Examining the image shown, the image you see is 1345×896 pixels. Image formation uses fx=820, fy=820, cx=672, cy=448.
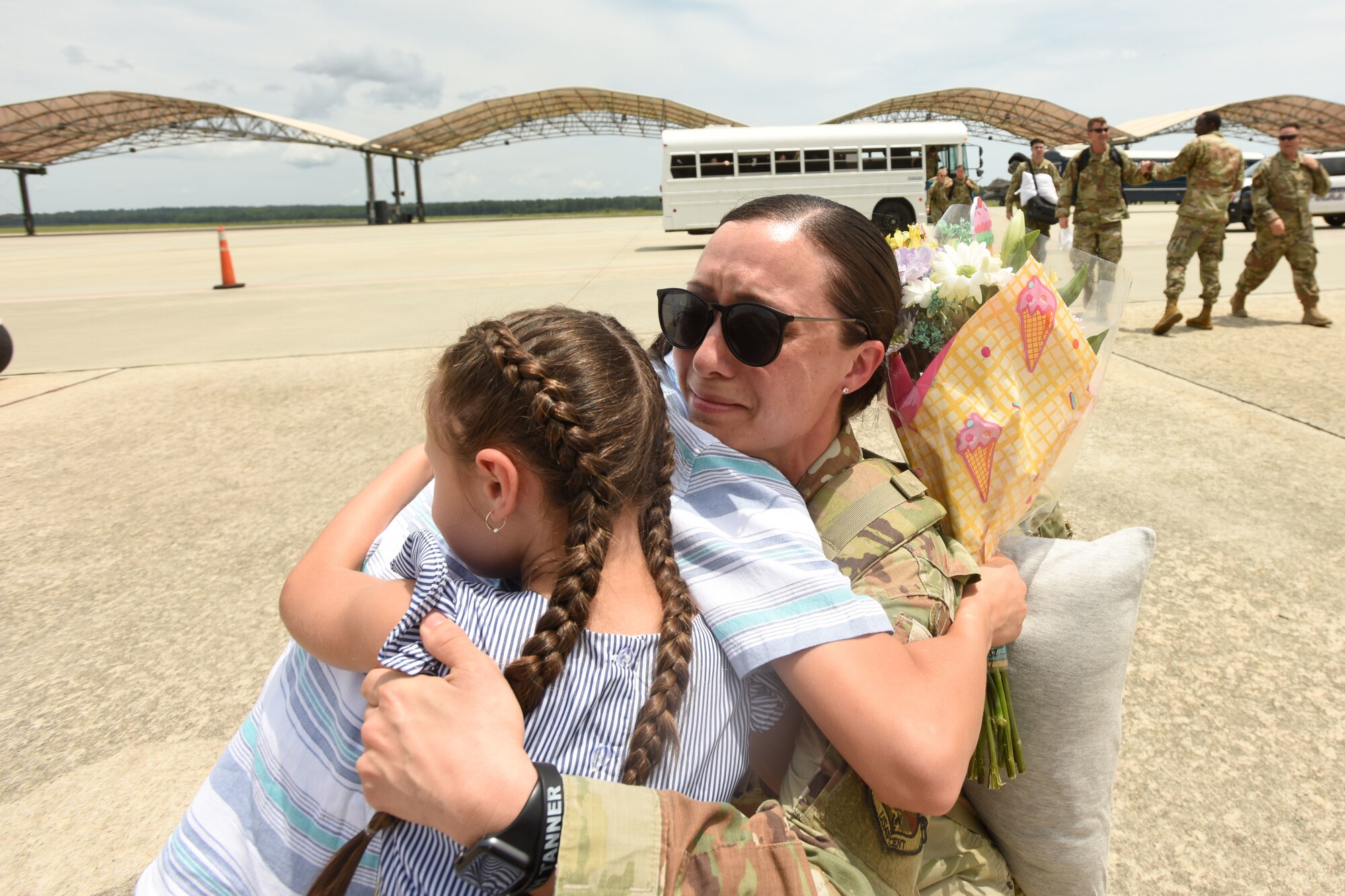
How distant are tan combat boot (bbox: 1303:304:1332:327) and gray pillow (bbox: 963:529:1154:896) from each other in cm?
767

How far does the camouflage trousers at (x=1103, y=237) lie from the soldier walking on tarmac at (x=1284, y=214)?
1.16 m

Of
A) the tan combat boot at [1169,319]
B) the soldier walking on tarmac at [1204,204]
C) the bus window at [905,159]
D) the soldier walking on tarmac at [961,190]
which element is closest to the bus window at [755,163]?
the bus window at [905,159]

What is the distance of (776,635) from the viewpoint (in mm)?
1051

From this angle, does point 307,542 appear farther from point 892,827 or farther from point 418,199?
point 418,199

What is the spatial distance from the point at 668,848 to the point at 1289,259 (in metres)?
9.00

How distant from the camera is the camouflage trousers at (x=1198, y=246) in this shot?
732cm

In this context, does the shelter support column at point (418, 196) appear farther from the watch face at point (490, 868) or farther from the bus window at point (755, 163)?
the watch face at point (490, 868)

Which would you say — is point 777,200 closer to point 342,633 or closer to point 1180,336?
point 342,633

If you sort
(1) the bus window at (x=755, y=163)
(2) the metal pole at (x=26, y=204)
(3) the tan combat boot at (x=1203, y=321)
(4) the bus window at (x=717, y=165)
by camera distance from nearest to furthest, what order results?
1. (3) the tan combat boot at (x=1203, y=321)
2. (4) the bus window at (x=717, y=165)
3. (1) the bus window at (x=755, y=163)
4. (2) the metal pole at (x=26, y=204)

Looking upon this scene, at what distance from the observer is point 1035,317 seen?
5.01 feet

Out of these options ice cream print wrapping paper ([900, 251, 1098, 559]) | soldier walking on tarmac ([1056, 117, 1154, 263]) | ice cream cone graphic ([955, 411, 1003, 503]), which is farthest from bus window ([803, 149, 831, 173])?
Result: ice cream cone graphic ([955, 411, 1003, 503])

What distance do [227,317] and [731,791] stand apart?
31.9 feet

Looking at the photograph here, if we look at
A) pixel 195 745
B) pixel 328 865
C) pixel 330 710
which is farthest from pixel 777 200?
pixel 195 745

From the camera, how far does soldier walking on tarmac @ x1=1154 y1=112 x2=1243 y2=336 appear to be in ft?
24.1
